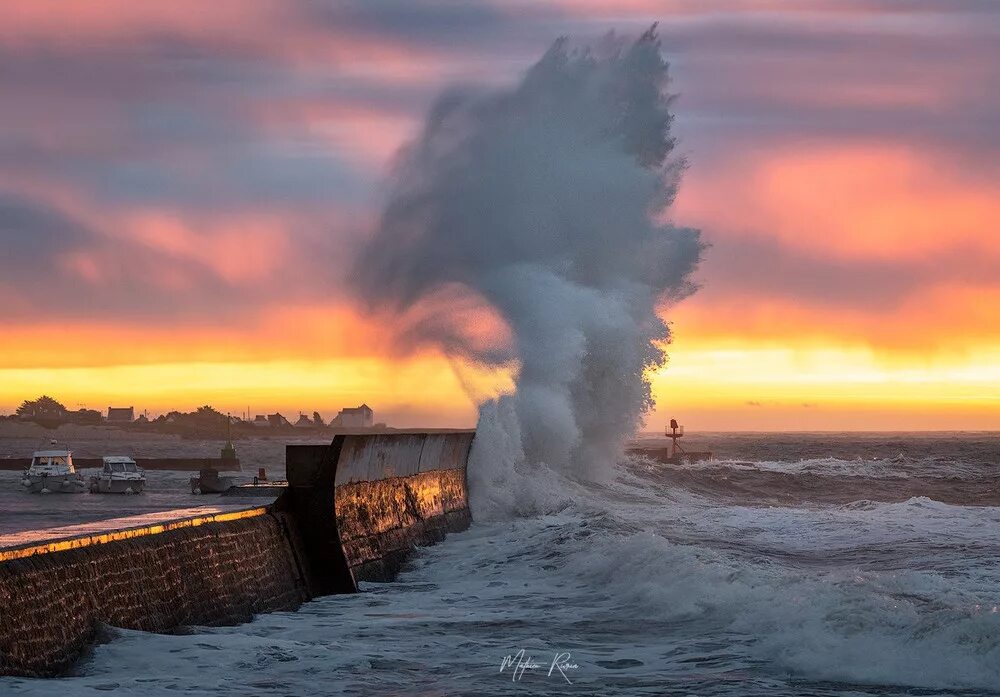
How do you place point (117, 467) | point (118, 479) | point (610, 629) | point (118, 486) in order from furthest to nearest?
point (117, 467), point (118, 479), point (118, 486), point (610, 629)

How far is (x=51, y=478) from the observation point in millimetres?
36344

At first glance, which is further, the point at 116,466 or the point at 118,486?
the point at 116,466

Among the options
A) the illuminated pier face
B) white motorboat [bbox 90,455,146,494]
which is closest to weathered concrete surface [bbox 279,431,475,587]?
the illuminated pier face

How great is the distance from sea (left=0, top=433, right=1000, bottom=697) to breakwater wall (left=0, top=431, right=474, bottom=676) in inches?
11.6

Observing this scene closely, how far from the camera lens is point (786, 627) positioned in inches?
461

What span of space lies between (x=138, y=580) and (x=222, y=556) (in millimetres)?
1790

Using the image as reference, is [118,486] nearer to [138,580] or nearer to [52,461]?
[52,461]

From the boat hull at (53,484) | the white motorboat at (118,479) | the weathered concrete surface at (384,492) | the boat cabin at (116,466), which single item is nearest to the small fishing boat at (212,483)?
the white motorboat at (118,479)

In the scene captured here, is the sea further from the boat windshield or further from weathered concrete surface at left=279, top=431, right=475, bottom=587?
the boat windshield

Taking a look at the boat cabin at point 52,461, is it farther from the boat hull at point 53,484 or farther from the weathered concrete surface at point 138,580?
the weathered concrete surface at point 138,580

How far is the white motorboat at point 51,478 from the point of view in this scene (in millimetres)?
36000

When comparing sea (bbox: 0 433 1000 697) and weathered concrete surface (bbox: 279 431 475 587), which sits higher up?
weathered concrete surface (bbox: 279 431 475 587)

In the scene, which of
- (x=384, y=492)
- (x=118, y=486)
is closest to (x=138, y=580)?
(x=384, y=492)

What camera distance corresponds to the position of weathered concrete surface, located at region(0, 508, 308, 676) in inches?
360
